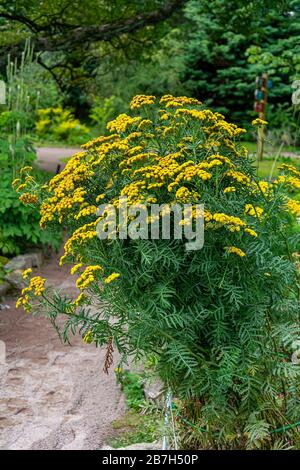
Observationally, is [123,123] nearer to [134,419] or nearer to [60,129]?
[134,419]

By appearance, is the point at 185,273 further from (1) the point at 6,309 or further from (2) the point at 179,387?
(1) the point at 6,309

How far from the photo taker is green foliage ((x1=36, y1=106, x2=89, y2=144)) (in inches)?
575

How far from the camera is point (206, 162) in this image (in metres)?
2.53

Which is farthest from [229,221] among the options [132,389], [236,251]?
[132,389]

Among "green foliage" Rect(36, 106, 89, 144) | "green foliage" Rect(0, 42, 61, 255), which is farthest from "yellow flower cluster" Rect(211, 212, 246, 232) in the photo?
"green foliage" Rect(36, 106, 89, 144)

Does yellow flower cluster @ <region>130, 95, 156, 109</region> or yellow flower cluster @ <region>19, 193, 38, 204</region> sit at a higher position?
yellow flower cluster @ <region>130, 95, 156, 109</region>

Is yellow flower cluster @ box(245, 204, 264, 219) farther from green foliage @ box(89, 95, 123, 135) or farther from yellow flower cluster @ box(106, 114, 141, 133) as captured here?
green foliage @ box(89, 95, 123, 135)

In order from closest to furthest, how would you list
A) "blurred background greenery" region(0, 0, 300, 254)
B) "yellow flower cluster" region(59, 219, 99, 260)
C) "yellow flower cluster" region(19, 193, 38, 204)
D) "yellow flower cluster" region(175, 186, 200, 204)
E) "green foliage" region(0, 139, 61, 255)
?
"yellow flower cluster" region(175, 186, 200, 204)
"yellow flower cluster" region(59, 219, 99, 260)
"yellow flower cluster" region(19, 193, 38, 204)
"green foliage" region(0, 139, 61, 255)
"blurred background greenery" region(0, 0, 300, 254)

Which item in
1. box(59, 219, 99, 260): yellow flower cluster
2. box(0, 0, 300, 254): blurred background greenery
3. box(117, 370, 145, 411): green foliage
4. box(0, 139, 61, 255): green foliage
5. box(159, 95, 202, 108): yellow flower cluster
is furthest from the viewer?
box(0, 0, 300, 254): blurred background greenery

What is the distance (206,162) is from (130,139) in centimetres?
36

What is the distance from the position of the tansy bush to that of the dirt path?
2.51 feet

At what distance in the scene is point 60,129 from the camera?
48.2 feet

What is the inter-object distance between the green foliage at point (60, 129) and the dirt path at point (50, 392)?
10.2m

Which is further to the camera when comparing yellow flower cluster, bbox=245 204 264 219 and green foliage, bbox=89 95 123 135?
green foliage, bbox=89 95 123 135
